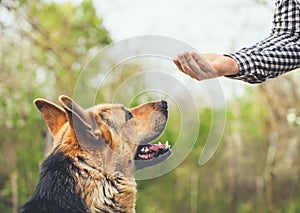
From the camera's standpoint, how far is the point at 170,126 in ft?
16.9

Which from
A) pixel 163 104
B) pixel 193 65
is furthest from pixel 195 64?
pixel 163 104

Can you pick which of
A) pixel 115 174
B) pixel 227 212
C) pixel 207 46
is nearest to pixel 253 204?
pixel 227 212

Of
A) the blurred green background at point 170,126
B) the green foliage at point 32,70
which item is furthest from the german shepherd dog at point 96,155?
the green foliage at point 32,70

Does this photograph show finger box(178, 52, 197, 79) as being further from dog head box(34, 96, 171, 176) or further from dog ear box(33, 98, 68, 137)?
dog ear box(33, 98, 68, 137)

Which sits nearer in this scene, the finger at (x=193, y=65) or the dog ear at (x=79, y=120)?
the finger at (x=193, y=65)

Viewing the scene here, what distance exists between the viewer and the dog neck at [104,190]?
2758 mm

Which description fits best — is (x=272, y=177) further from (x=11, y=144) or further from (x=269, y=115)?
(x=11, y=144)

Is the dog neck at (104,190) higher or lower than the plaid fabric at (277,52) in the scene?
lower

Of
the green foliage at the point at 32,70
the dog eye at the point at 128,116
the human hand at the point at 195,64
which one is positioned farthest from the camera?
the green foliage at the point at 32,70

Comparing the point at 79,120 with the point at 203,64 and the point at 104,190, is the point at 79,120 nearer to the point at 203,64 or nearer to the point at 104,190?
the point at 104,190

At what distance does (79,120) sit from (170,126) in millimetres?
2581

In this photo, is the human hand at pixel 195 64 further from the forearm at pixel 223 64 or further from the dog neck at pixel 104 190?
Answer: the dog neck at pixel 104 190

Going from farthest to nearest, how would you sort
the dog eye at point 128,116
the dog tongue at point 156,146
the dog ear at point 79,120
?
the dog eye at point 128,116 < the dog tongue at point 156,146 < the dog ear at point 79,120

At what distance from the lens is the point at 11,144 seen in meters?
6.36
